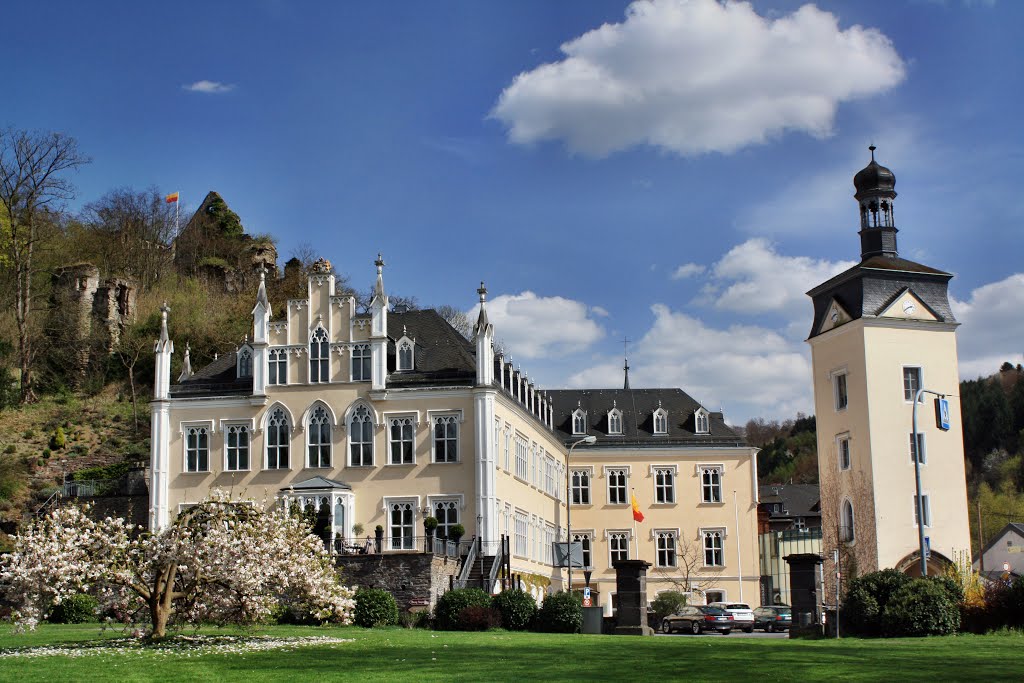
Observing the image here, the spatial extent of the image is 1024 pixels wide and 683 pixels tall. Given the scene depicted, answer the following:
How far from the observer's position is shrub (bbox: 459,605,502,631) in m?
35.8

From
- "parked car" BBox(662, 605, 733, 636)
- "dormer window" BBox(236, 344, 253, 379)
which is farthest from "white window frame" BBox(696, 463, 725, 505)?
"dormer window" BBox(236, 344, 253, 379)

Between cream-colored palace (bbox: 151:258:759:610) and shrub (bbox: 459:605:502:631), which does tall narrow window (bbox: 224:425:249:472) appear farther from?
shrub (bbox: 459:605:502:631)

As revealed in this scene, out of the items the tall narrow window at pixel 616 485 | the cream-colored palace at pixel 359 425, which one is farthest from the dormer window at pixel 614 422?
the cream-colored palace at pixel 359 425

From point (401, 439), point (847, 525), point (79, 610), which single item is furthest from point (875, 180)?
point (79, 610)

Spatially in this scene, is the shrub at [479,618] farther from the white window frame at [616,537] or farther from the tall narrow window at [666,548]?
the tall narrow window at [666,548]

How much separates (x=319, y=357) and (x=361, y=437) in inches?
160

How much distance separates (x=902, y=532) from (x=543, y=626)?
2437 cm

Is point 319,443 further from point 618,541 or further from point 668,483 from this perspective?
point 668,483

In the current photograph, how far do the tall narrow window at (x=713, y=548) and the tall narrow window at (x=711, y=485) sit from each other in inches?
74.3

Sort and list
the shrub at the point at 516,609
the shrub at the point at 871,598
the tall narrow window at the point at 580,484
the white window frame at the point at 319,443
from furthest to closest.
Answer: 1. the tall narrow window at the point at 580,484
2. the white window frame at the point at 319,443
3. the shrub at the point at 516,609
4. the shrub at the point at 871,598

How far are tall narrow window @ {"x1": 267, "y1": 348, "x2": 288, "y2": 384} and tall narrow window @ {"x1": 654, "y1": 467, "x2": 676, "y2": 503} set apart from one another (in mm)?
26584

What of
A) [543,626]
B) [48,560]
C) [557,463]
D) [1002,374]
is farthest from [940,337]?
[1002,374]

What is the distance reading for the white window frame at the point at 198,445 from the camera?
172 feet

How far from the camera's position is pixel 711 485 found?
69500 mm
